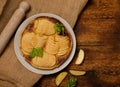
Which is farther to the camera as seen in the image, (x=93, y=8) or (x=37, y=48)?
(x=93, y=8)

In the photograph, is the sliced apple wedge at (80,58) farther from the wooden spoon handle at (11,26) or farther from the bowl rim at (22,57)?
the wooden spoon handle at (11,26)

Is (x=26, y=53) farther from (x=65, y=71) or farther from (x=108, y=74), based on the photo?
(x=108, y=74)

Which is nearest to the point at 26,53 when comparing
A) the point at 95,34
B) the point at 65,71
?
the point at 65,71

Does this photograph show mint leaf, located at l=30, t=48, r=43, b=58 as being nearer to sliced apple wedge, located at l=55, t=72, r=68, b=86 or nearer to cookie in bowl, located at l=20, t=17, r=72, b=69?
cookie in bowl, located at l=20, t=17, r=72, b=69

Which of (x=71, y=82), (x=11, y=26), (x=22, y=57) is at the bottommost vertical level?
(x=71, y=82)

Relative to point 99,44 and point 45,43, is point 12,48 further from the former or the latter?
point 99,44

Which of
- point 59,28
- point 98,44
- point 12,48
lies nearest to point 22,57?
point 12,48

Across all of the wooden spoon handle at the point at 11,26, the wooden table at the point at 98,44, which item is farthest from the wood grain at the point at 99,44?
the wooden spoon handle at the point at 11,26

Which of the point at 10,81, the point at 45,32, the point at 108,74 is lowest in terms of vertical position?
the point at 108,74
